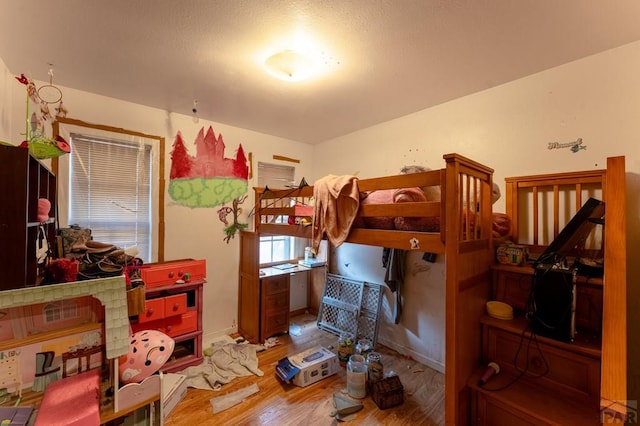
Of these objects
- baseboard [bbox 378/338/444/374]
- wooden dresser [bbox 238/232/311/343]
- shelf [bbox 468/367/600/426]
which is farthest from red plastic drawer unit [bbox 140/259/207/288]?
shelf [bbox 468/367/600/426]

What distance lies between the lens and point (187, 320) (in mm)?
2555

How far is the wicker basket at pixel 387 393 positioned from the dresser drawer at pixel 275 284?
148cm

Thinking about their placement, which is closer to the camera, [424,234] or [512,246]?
[424,234]

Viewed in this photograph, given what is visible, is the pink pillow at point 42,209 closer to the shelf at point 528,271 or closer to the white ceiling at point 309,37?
the white ceiling at point 309,37

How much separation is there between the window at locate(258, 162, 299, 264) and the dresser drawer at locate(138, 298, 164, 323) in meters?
1.42

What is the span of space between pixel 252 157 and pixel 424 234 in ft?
8.29

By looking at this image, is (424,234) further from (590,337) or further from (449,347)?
(590,337)

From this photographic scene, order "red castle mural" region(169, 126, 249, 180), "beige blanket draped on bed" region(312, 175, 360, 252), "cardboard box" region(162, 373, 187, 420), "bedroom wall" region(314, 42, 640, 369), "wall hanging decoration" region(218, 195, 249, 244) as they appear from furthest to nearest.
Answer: "wall hanging decoration" region(218, 195, 249, 244), "red castle mural" region(169, 126, 249, 180), "cardboard box" region(162, 373, 187, 420), "beige blanket draped on bed" region(312, 175, 360, 252), "bedroom wall" region(314, 42, 640, 369)

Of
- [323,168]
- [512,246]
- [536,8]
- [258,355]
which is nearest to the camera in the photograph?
[536,8]

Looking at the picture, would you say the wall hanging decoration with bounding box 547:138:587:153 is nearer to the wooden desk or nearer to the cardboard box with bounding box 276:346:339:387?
the cardboard box with bounding box 276:346:339:387

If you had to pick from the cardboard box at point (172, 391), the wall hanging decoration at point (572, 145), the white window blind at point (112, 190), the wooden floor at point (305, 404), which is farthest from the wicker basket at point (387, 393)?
the white window blind at point (112, 190)

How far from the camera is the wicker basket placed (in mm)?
2068

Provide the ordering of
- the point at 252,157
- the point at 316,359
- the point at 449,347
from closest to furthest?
1. the point at 449,347
2. the point at 316,359
3. the point at 252,157

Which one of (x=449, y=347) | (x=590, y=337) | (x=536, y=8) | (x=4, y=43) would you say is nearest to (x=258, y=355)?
(x=449, y=347)
